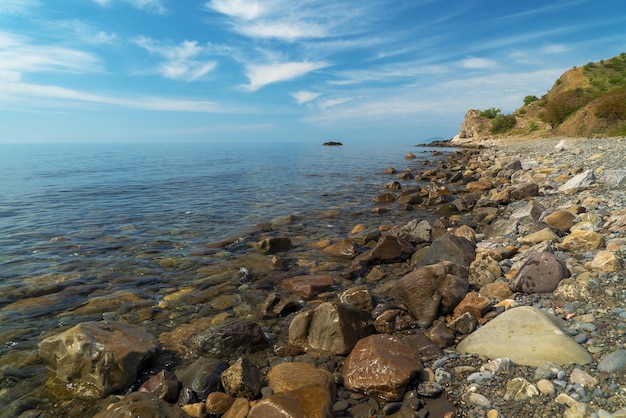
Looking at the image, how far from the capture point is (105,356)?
494 centimetres

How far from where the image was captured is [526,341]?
476 cm

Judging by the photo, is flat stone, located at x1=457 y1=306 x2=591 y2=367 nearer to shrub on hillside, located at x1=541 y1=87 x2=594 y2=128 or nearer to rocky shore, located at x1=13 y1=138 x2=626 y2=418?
rocky shore, located at x1=13 y1=138 x2=626 y2=418

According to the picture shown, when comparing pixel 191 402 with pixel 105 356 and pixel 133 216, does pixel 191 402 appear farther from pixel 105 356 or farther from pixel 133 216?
pixel 133 216

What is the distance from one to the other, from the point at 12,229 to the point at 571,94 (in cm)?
8277

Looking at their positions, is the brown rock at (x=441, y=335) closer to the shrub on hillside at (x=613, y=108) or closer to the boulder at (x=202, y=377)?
the boulder at (x=202, y=377)

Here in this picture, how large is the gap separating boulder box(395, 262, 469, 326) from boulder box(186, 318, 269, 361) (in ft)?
10.1

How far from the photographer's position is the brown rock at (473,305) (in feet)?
20.2

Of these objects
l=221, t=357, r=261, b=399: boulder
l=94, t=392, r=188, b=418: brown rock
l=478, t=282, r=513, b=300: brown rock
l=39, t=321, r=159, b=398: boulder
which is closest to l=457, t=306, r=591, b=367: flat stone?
l=478, t=282, r=513, b=300: brown rock

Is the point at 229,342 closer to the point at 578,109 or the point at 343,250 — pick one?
the point at 343,250

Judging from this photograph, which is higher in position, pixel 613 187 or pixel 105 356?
pixel 613 187

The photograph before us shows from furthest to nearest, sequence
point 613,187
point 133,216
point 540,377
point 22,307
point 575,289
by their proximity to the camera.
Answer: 1. point 133,216
2. point 613,187
3. point 22,307
4. point 575,289
5. point 540,377

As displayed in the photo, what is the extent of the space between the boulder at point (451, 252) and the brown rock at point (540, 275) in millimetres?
2032

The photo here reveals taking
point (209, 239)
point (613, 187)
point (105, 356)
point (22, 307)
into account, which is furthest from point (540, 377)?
point (613, 187)

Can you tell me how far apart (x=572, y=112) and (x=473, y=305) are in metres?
70.9
